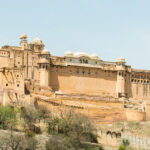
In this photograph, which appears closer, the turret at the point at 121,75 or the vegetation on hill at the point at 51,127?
the vegetation on hill at the point at 51,127

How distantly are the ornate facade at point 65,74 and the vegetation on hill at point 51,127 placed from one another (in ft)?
12.3

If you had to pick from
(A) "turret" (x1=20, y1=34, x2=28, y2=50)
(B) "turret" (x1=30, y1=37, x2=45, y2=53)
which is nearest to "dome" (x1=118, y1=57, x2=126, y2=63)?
(B) "turret" (x1=30, y1=37, x2=45, y2=53)

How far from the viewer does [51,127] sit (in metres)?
48.1

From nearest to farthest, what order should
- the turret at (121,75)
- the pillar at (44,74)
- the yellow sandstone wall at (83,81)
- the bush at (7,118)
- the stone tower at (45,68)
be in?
the bush at (7,118), the pillar at (44,74), the stone tower at (45,68), the yellow sandstone wall at (83,81), the turret at (121,75)

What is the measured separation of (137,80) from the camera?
68.4 meters

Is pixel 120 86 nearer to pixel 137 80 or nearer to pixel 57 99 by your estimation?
pixel 137 80

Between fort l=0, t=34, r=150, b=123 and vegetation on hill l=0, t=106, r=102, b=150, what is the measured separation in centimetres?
317

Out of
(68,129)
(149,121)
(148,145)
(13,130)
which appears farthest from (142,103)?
(13,130)

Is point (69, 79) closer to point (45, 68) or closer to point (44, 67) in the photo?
point (45, 68)

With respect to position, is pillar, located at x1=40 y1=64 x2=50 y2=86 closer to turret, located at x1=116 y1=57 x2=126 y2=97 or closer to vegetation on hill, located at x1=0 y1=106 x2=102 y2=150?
vegetation on hill, located at x1=0 y1=106 x2=102 y2=150

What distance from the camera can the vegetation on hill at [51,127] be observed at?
1752 inches

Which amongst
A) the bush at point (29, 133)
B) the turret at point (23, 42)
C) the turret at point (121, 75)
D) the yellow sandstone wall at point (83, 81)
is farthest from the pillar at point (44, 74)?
the bush at point (29, 133)

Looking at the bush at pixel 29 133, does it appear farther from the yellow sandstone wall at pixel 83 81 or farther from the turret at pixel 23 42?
the turret at pixel 23 42

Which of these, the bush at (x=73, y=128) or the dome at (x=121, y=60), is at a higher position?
the dome at (x=121, y=60)
